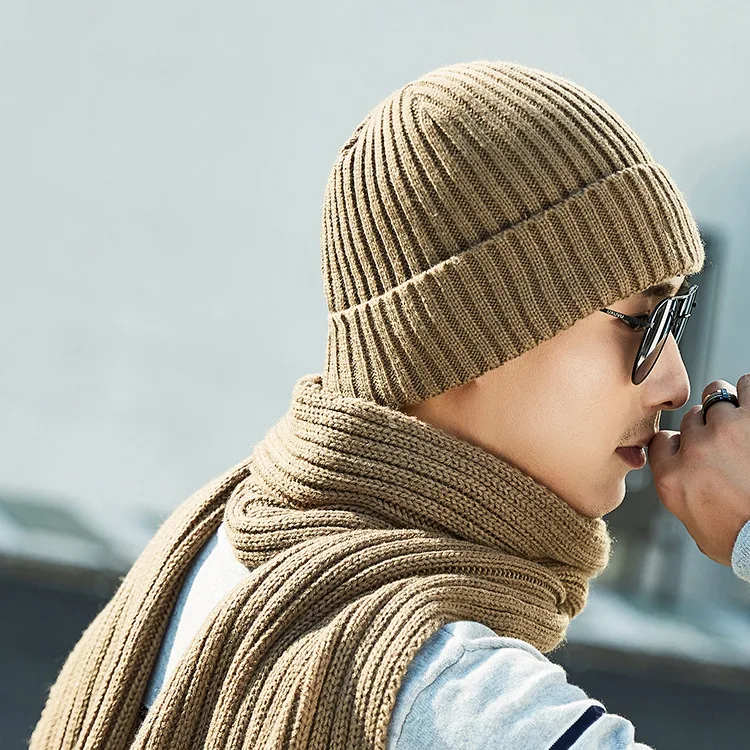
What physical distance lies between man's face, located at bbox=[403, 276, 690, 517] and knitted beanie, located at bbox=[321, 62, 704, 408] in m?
0.03

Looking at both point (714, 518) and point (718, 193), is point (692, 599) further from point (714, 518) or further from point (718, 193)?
point (714, 518)

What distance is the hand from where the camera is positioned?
1.51 m

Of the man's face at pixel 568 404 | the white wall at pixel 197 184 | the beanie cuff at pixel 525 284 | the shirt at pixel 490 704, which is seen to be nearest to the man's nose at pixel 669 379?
the man's face at pixel 568 404

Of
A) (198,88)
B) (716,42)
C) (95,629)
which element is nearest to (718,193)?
(716,42)

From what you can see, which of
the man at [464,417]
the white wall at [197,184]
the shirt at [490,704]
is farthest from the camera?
the white wall at [197,184]

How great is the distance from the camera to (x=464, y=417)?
1.52 m

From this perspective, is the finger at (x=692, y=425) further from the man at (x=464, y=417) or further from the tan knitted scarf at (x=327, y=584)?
the tan knitted scarf at (x=327, y=584)

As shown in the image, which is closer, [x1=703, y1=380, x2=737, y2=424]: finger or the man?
the man

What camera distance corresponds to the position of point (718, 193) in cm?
381

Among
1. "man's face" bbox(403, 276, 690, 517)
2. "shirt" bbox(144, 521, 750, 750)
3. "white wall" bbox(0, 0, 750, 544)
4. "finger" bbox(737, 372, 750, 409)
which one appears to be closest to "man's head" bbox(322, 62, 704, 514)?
"man's face" bbox(403, 276, 690, 517)

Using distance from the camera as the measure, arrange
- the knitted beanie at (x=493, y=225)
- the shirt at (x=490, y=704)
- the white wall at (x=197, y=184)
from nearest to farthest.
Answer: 1. the shirt at (x=490, y=704)
2. the knitted beanie at (x=493, y=225)
3. the white wall at (x=197, y=184)

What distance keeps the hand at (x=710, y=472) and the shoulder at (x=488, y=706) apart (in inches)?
17.4

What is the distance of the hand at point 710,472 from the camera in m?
1.51

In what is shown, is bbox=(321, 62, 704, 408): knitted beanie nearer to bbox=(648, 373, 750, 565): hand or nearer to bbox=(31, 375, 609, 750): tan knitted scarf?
bbox=(31, 375, 609, 750): tan knitted scarf
